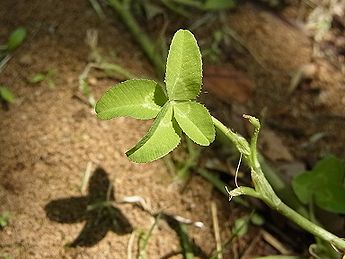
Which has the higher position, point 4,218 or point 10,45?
point 10,45

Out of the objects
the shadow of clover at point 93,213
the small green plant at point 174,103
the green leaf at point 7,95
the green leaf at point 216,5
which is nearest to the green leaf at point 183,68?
the small green plant at point 174,103

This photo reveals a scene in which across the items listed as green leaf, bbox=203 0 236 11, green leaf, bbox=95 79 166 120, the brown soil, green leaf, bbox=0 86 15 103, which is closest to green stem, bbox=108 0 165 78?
the brown soil

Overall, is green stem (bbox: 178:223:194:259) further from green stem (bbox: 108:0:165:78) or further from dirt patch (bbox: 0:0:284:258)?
green stem (bbox: 108:0:165:78)

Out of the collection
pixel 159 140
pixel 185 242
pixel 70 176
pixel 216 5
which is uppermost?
pixel 159 140

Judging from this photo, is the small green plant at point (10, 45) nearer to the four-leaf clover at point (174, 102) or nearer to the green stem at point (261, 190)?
the four-leaf clover at point (174, 102)

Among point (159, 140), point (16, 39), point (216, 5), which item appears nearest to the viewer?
point (159, 140)

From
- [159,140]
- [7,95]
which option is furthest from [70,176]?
[159,140]

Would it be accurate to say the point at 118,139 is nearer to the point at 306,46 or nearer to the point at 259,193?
the point at 259,193

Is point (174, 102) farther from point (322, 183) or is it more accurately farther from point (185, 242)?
point (322, 183)
